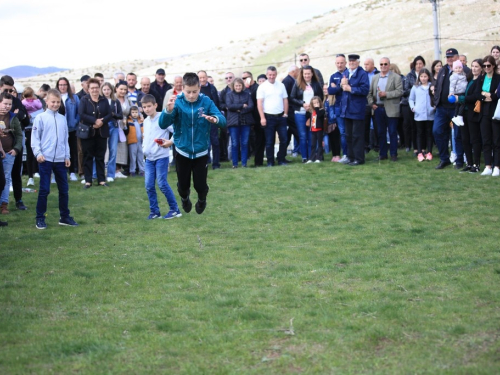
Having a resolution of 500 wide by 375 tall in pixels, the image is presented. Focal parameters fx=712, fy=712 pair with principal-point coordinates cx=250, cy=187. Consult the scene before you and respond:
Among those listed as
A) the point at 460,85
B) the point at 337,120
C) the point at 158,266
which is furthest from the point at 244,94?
the point at 158,266

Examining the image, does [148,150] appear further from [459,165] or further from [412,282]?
[459,165]

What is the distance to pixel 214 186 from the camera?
15812mm

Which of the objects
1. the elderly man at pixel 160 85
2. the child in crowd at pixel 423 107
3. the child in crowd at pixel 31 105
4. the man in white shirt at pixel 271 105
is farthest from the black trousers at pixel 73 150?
the child in crowd at pixel 423 107

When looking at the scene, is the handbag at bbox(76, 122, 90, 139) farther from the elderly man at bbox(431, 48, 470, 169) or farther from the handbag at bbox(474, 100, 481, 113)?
the handbag at bbox(474, 100, 481, 113)

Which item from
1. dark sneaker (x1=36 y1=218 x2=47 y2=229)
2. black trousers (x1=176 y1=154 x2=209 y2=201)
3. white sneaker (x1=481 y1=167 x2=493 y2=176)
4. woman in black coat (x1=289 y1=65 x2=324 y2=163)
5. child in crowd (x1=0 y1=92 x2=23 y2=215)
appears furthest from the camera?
woman in black coat (x1=289 y1=65 x2=324 y2=163)

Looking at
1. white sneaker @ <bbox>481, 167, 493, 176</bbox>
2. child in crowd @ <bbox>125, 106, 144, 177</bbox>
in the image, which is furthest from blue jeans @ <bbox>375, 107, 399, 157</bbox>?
child in crowd @ <bbox>125, 106, 144, 177</bbox>

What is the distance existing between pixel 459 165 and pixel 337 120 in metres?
3.35

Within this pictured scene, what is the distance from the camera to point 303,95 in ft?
60.3

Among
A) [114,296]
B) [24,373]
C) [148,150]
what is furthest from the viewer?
[148,150]

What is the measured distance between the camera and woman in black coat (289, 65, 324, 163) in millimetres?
18328

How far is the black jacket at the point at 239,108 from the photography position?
1809 cm

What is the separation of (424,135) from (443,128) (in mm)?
1229

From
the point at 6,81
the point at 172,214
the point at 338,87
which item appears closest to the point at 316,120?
the point at 338,87

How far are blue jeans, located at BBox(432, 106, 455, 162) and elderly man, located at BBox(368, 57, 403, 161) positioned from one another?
3.94ft
